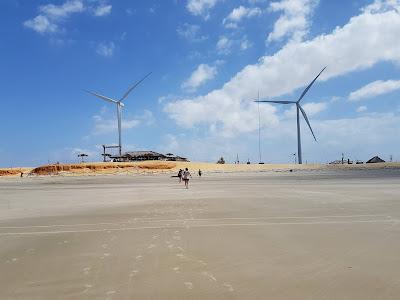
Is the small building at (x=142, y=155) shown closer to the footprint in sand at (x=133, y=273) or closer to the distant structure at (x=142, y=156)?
the distant structure at (x=142, y=156)

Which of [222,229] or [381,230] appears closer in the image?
[381,230]

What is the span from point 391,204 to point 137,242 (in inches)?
513

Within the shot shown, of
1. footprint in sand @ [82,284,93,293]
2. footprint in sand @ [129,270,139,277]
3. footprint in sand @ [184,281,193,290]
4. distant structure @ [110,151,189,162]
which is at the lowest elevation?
footprint in sand @ [184,281,193,290]

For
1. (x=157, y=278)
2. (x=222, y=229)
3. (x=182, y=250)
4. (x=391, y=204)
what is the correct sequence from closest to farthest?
(x=157, y=278)
(x=182, y=250)
(x=222, y=229)
(x=391, y=204)

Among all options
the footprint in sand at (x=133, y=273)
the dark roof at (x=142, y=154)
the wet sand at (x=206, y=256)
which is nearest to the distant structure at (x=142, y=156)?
the dark roof at (x=142, y=154)

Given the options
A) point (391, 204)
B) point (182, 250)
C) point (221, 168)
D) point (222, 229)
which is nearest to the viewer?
point (182, 250)

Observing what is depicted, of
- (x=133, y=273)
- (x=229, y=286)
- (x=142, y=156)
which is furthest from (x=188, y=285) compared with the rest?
(x=142, y=156)

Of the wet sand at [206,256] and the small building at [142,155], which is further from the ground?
the small building at [142,155]

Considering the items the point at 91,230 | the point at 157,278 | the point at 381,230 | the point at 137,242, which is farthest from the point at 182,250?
the point at 381,230

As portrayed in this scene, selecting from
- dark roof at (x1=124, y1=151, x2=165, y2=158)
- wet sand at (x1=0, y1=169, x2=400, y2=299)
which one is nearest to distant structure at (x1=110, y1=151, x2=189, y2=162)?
dark roof at (x1=124, y1=151, x2=165, y2=158)

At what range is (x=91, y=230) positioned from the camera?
14.0 metres

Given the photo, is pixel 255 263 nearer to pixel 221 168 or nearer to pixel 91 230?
pixel 91 230

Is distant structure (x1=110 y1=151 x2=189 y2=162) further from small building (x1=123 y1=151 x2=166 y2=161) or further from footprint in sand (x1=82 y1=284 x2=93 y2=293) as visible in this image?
footprint in sand (x1=82 y1=284 x2=93 y2=293)

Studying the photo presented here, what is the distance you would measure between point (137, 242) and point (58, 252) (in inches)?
76.4
